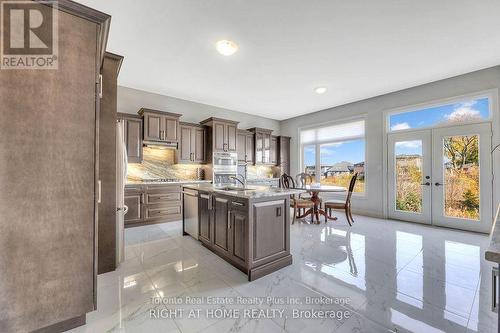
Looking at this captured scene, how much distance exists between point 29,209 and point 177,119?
375 centimetres

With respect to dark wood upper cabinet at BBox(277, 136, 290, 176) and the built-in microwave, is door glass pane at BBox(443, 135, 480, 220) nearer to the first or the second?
dark wood upper cabinet at BBox(277, 136, 290, 176)

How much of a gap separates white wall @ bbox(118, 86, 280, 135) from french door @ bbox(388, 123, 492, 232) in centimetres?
409

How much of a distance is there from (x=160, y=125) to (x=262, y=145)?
10.4ft

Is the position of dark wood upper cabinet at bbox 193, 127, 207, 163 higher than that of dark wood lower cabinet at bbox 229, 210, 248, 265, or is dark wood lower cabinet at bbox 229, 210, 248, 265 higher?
dark wood upper cabinet at bbox 193, 127, 207, 163

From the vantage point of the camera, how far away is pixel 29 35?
1.37 m

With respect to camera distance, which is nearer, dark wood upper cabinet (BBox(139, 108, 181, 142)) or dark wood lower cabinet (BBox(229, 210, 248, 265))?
dark wood lower cabinet (BBox(229, 210, 248, 265))

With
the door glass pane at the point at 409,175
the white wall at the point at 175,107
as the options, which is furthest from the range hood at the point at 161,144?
the door glass pane at the point at 409,175

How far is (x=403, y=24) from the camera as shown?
256cm

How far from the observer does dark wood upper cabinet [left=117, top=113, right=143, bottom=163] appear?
4.28m

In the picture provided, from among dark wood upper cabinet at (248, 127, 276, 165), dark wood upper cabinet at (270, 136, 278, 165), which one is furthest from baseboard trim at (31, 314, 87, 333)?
dark wood upper cabinet at (270, 136, 278, 165)

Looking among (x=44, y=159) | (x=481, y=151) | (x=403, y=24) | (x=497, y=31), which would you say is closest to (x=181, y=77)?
(x=44, y=159)

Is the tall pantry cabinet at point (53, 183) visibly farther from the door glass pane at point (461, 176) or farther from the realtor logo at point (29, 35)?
the door glass pane at point (461, 176)

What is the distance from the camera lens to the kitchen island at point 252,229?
2211 millimetres

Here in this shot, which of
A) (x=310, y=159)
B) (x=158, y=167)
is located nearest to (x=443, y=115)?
(x=310, y=159)
